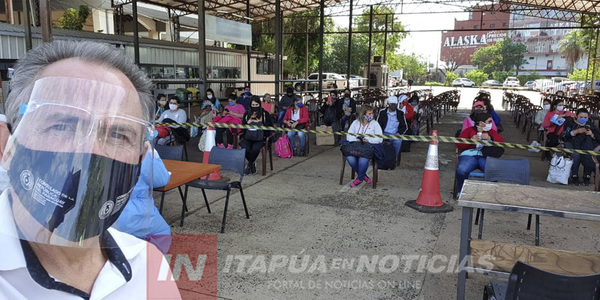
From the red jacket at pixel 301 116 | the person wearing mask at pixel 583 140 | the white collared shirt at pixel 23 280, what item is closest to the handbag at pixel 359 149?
the red jacket at pixel 301 116

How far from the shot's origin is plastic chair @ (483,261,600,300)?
185 centimetres

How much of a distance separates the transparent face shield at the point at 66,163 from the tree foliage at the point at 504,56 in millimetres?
67932

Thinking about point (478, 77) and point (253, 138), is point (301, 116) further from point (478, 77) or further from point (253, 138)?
point (478, 77)

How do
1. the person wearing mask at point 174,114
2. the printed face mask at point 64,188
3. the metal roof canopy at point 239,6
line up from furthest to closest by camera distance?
the metal roof canopy at point 239,6, the person wearing mask at point 174,114, the printed face mask at point 64,188

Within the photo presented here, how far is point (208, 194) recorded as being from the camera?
5406 mm

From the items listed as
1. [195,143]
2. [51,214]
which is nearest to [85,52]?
[51,214]

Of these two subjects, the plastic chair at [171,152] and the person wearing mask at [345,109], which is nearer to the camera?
the plastic chair at [171,152]

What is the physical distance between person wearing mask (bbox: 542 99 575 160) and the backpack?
4528 mm

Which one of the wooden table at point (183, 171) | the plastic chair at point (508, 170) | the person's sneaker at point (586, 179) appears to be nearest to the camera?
the wooden table at point (183, 171)

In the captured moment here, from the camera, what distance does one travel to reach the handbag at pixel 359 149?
18.7 ft

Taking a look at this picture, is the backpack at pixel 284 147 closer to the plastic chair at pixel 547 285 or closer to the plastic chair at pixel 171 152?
the plastic chair at pixel 171 152

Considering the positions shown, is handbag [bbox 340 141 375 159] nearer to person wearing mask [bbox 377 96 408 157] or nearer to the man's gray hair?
person wearing mask [bbox 377 96 408 157]

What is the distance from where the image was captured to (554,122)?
7.26 metres

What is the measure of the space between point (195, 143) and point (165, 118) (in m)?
2.42
